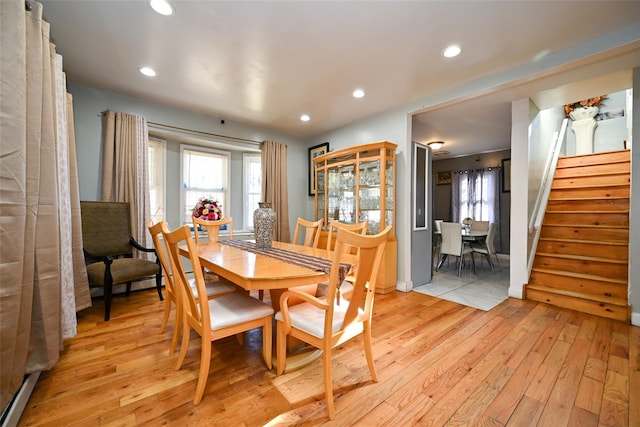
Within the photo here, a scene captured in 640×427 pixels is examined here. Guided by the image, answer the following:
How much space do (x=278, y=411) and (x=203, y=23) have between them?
2.67 m

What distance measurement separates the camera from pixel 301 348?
6.46 ft

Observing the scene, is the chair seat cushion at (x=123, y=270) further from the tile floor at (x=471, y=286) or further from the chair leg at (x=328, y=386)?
the tile floor at (x=471, y=286)

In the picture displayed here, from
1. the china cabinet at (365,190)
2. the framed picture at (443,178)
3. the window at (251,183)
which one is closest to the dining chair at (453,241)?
the china cabinet at (365,190)

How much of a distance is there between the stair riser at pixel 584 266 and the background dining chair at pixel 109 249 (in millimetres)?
4690

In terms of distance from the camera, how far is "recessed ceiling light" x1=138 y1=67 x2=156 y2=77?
261 cm

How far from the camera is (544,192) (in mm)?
Answer: 3955

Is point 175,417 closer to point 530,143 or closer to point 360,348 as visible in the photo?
point 360,348

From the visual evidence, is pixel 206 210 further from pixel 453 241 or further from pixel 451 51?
pixel 453 241

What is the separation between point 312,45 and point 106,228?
298 cm

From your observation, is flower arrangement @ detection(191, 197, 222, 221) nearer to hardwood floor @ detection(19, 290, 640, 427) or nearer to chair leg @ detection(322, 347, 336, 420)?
hardwood floor @ detection(19, 290, 640, 427)

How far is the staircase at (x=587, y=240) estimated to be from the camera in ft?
8.93

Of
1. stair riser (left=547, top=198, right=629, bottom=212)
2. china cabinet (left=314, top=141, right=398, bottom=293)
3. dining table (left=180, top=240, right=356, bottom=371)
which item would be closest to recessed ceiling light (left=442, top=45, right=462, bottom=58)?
china cabinet (left=314, top=141, right=398, bottom=293)

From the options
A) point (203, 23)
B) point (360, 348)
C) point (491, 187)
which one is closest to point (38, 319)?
point (360, 348)

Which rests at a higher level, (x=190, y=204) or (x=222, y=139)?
(x=222, y=139)
